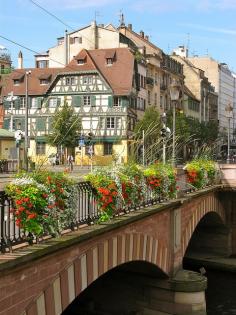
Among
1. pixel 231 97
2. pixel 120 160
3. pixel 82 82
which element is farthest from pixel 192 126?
pixel 120 160

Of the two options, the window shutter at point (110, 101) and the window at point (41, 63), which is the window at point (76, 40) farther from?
the window shutter at point (110, 101)

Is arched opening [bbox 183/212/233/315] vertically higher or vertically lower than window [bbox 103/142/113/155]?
lower

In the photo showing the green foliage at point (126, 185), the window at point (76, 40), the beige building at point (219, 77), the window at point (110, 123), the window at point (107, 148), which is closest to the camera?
the green foliage at point (126, 185)

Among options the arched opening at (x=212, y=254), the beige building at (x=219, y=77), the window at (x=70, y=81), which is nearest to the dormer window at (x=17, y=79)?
the window at (x=70, y=81)

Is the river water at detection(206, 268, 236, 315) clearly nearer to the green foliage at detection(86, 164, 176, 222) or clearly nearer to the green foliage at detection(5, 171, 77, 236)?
the green foliage at detection(86, 164, 176, 222)

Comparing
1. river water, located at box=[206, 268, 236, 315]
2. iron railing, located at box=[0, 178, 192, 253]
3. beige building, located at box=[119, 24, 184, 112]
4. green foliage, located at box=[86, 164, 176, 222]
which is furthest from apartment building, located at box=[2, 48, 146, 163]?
iron railing, located at box=[0, 178, 192, 253]

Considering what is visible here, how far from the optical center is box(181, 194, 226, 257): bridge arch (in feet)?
62.5

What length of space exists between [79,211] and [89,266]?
40.5 inches

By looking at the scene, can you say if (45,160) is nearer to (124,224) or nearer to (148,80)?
(124,224)

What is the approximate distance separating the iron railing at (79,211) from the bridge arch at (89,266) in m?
0.57

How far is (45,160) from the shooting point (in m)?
8.93

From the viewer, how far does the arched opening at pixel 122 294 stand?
17.3m

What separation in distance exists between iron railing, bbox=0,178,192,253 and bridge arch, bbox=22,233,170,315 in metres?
0.57

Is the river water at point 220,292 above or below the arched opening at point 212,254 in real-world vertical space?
below
